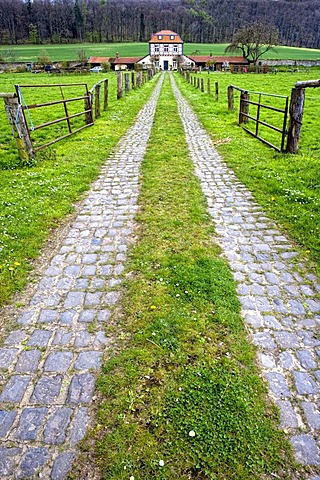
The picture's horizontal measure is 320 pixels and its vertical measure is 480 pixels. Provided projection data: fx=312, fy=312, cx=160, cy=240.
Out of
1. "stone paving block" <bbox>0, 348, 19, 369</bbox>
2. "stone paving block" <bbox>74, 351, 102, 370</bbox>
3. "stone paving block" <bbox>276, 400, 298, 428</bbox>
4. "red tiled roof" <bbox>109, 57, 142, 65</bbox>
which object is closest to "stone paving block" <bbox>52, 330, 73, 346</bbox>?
"stone paving block" <bbox>74, 351, 102, 370</bbox>

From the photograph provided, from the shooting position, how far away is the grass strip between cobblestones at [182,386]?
198cm

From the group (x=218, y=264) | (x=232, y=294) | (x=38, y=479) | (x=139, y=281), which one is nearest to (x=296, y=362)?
(x=232, y=294)

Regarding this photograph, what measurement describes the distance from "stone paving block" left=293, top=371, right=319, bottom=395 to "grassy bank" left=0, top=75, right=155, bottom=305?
2.94 metres

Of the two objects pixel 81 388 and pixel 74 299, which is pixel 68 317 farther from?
pixel 81 388

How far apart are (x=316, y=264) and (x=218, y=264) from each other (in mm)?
1248

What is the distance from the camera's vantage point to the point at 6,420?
2.24m

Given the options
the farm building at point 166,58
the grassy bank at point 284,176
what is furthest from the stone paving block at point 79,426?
the farm building at point 166,58

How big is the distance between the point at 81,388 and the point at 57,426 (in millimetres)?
314

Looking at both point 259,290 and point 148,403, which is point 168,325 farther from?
point 259,290

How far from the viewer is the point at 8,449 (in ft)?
6.78

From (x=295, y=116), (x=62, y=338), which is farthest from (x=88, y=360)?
(x=295, y=116)

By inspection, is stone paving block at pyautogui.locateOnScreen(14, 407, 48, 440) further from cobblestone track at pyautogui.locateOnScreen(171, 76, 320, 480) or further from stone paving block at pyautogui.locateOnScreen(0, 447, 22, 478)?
cobblestone track at pyautogui.locateOnScreen(171, 76, 320, 480)

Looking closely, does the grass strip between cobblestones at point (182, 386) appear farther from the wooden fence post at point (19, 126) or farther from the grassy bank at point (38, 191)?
the wooden fence post at point (19, 126)

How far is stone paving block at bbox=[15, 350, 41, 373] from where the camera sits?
8.57 ft
